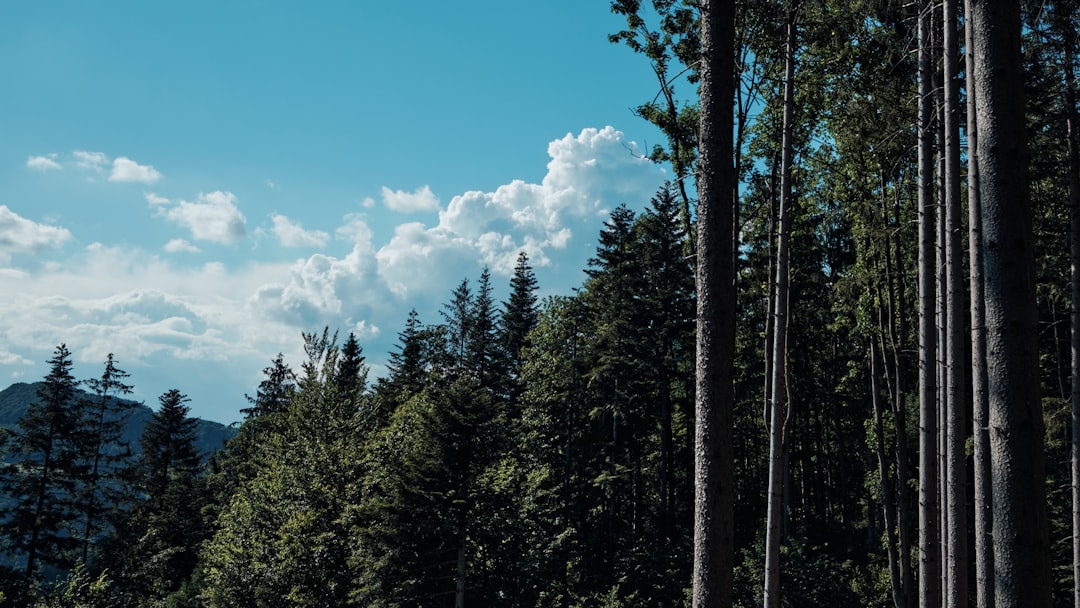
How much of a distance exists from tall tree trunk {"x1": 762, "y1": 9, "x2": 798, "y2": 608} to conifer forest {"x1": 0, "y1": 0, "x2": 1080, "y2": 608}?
5cm

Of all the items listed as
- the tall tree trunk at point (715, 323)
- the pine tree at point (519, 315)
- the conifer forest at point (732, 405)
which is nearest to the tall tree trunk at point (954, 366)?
the conifer forest at point (732, 405)

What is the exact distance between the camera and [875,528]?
27656 mm

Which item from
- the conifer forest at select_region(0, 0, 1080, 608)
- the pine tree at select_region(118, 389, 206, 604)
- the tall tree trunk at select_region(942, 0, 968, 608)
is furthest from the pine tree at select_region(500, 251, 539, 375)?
the tall tree trunk at select_region(942, 0, 968, 608)

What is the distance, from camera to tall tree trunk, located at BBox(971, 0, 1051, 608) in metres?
4.05

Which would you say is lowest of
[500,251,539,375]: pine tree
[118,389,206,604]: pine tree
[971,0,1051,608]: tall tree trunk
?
[118,389,206,604]: pine tree

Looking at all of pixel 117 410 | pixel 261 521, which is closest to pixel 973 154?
pixel 261 521

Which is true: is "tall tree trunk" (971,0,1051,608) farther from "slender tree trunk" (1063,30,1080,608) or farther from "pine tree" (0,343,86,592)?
"pine tree" (0,343,86,592)

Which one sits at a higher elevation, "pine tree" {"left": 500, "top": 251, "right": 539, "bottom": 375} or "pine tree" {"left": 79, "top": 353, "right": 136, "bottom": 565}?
"pine tree" {"left": 500, "top": 251, "right": 539, "bottom": 375}

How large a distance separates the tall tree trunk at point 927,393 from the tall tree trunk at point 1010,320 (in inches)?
148

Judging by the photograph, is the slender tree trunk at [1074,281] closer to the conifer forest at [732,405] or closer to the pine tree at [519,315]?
the conifer forest at [732,405]

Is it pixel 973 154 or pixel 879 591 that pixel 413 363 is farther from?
pixel 973 154

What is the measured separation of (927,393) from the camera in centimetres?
834

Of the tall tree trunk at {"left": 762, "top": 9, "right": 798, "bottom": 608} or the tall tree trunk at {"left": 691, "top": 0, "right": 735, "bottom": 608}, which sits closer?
the tall tree trunk at {"left": 691, "top": 0, "right": 735, "bottom": 608}

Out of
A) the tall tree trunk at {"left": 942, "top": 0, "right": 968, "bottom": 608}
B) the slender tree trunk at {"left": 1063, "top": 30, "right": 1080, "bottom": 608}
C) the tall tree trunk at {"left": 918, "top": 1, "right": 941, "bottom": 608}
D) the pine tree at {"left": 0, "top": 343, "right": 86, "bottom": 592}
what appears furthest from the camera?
the pine tree at {"left": 0, "top": 343, "right": 86, "bottom": 592}
